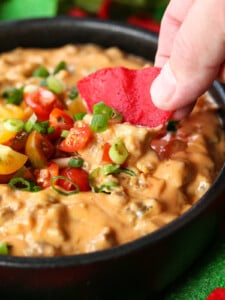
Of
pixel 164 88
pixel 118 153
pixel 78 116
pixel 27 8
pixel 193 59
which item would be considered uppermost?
pixel 193 59

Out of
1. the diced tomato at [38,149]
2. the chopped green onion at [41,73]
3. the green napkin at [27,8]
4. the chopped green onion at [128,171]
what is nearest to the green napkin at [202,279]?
the chopped green onion at [128,171]

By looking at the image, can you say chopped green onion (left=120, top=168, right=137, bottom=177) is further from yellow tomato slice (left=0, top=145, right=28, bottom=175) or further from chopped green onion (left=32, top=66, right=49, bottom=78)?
chopped green onion (left=32, top=66, right=49, bottom=78)

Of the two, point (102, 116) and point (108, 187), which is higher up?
point (102, 116)

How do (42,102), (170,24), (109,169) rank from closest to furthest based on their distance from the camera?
(109,169) < (170,24) < (42,102)

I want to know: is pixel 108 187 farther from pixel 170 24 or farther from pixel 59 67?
pixel 59 67

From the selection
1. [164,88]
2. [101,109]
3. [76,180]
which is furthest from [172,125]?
[76,180]

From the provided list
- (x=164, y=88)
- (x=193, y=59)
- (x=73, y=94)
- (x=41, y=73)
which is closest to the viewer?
(x=193, y=59)

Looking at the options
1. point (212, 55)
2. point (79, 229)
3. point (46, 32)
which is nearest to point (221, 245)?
point (79, 229)
